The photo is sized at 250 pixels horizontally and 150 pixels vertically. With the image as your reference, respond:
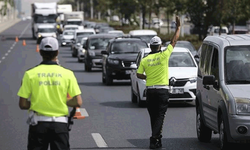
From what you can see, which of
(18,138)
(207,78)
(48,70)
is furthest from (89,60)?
(48,70)

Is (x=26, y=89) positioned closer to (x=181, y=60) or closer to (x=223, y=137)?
(x=223, y=137)

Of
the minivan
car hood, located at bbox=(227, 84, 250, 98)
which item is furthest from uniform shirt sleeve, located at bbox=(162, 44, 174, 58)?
car hood, located at bbox=(227, 84, 250, 98)

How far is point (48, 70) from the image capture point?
7.25m

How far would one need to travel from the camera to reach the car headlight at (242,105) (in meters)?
10.1

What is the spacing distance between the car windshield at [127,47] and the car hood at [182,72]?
25.5 ft

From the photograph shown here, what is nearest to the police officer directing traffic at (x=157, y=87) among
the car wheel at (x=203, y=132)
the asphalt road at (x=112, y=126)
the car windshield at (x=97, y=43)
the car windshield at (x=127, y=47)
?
the asphalt road at (x=112, y=126)

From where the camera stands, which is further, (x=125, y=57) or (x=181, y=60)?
(x=125, y=57)

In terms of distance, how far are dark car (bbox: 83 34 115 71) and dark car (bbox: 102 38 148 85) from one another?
5.72 metres

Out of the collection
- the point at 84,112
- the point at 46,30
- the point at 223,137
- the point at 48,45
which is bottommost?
the point at 46,30

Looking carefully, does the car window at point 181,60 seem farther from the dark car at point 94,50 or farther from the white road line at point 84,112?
the dark car at point 94,50

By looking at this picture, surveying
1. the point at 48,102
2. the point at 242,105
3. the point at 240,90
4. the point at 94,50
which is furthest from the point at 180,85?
the point at 94,50

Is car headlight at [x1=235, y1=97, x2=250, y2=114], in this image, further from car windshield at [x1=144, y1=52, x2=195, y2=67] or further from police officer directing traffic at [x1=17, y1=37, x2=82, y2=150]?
car windshield at [x1=144, y1=52, x2=195, y2=67]

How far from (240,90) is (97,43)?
2373cm

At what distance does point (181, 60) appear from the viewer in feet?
63.9
